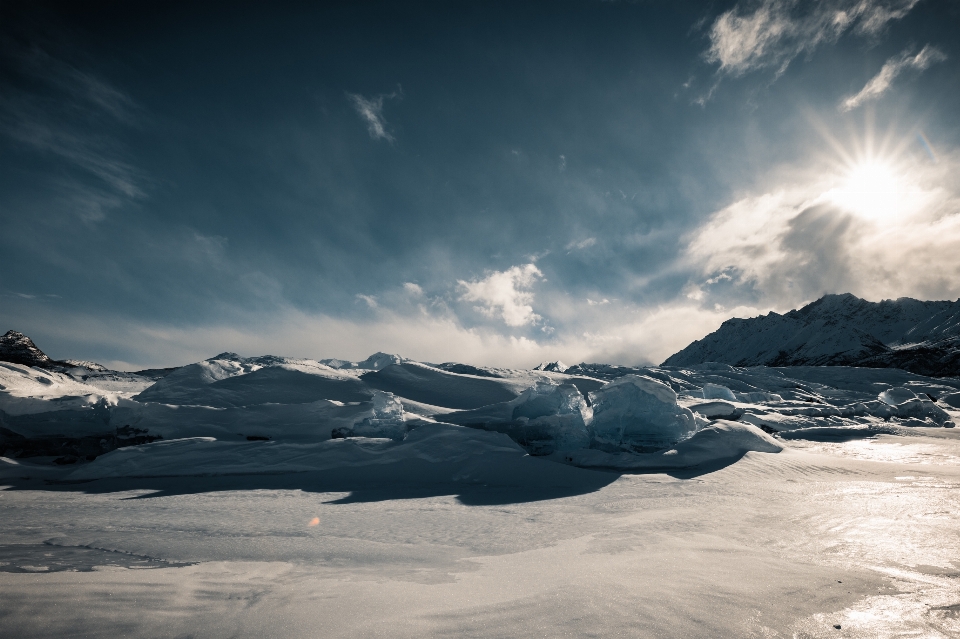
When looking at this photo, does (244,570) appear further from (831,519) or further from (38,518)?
(831,519)

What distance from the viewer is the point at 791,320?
180 metres

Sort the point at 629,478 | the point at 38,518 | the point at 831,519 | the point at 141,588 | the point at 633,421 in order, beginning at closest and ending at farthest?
the point at 141,588 → the point at 831,519 → the point at 38,518 → the point at 629,478 → the point at 633,421

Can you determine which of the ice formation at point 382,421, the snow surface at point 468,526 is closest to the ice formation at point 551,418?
the snow surface at point 468,526

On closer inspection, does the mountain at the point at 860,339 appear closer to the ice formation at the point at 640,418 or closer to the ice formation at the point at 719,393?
the ice formation at the point at 719,393

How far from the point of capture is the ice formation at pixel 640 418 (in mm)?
10469

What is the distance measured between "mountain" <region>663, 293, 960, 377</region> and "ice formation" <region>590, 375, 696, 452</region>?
10998 cm

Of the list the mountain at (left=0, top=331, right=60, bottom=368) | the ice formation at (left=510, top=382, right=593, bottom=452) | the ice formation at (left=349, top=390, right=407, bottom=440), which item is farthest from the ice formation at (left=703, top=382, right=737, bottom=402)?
the mountain at (left=0, top=331, right=60, bottom=368)

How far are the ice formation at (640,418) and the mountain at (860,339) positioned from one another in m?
110

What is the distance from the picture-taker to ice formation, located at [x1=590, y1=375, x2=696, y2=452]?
1047 centimetres

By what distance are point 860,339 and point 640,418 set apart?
564 ft

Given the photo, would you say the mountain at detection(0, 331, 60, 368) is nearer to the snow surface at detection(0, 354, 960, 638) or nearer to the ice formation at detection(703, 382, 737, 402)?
the snow surface at detection(0, 354, 960, 638)

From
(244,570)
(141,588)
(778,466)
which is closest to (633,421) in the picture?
(778,466)

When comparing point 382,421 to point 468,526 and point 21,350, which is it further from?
point 21,350

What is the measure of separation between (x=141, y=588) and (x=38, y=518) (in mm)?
4296
